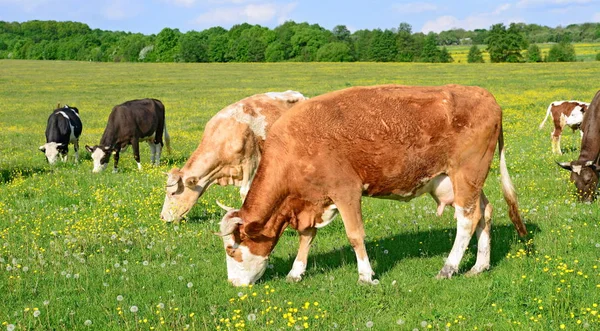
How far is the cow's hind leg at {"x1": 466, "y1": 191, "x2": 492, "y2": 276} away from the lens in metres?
8.09

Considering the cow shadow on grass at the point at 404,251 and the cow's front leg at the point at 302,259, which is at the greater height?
the cow's front leg at the point at 302,259

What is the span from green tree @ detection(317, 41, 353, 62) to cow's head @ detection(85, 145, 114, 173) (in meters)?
97.3

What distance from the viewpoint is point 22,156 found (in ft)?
67.0

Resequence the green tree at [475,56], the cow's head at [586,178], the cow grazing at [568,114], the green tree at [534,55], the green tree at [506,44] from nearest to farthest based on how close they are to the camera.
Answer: the cow's head at [586,178], the cow grazing at [568,114], the green tree at [534,55], the green tree at [506,44], the green tree at [475,56]

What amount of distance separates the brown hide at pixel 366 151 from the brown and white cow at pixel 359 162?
0.04 feet

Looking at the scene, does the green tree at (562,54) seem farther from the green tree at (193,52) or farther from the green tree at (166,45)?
the green tree at (166,45)

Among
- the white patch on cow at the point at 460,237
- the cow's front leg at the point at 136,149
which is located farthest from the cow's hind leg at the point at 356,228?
the cow's front leg at the point at 136,149

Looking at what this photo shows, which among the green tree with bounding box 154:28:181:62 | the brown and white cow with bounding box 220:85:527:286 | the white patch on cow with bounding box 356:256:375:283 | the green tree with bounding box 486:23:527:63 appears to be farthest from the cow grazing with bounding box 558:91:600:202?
the green tree with bounding box 154:28:181:62

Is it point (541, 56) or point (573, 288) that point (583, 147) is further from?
point (541, 56)

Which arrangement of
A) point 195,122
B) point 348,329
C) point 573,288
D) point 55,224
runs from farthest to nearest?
1. point 195,122
2. point 55,224
3. point 573,288
4. point 348,329

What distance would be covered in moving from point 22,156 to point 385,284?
16.5 metres

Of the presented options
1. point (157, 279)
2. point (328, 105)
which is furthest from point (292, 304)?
point (328, 105)

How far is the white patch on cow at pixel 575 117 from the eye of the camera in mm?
19969

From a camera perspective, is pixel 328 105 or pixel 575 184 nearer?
pixel 328 105
